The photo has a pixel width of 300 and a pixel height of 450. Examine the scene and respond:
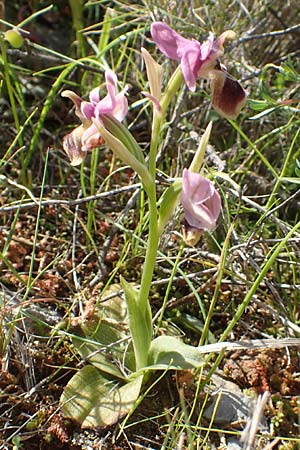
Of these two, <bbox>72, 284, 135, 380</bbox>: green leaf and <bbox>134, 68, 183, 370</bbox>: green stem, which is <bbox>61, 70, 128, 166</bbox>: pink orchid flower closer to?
<bbox>134, 68, 183, 370</bbox>: green stem

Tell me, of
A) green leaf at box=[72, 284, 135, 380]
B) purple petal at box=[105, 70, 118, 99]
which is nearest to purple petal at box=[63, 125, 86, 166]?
purple petal at box=[105, 70, 118, 99]

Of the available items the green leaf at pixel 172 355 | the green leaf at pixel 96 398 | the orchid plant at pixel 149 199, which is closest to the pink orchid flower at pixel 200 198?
the orchid plant at pixel 149 199

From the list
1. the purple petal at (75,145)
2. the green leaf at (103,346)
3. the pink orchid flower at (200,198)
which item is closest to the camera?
the pink orchid flower at (200,198)

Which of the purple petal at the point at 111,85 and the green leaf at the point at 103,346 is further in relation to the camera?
the green leaf at the point at 103,346

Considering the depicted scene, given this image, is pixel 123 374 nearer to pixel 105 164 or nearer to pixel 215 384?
pixel 215 384

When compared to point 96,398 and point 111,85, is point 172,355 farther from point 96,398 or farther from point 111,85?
point 111,85

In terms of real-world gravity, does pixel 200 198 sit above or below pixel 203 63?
below

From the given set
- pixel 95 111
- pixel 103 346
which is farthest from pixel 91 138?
pixel 103 346

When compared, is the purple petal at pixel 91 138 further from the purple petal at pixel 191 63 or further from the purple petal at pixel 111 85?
the purple petal at pixel 191 63
